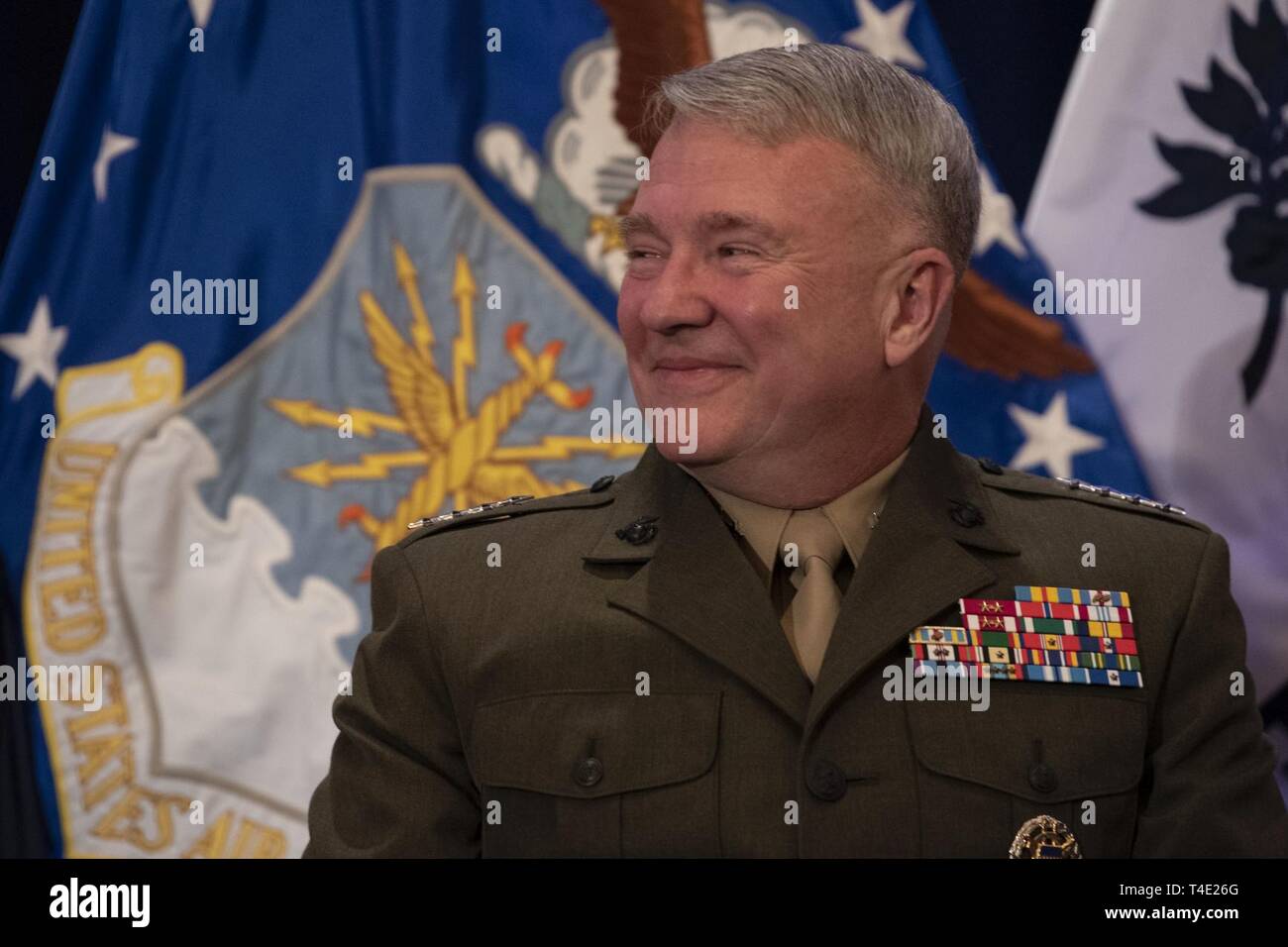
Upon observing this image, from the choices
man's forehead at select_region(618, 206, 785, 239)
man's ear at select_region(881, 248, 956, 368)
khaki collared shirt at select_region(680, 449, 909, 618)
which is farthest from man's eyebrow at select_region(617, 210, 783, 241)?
khaki collared shirt at select_region(680, 449, 909, 618)

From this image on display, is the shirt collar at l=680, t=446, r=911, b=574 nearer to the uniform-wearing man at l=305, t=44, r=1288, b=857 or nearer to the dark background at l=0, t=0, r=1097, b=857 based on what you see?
the uniform-wearing man at l=305, t=44, r=1288, b=857

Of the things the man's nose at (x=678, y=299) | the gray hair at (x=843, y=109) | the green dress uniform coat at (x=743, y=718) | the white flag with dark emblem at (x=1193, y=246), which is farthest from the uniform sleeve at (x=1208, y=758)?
the white flag with dark emblem at (x=1193, y=246)

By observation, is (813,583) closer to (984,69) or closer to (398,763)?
(398,763)

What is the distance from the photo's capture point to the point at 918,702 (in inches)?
62.7

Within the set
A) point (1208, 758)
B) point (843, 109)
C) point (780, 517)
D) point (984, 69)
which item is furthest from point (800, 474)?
point (984, 69)

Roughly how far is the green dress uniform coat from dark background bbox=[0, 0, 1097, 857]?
4.69ft

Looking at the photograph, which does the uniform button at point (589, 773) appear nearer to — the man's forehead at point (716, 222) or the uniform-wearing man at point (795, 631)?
the uniform-wearing man at point (795, 631)

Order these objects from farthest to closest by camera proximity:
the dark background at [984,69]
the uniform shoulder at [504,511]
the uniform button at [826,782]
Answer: the dark background at [984,69]
the uniform shoulder at [504,511]
the uniform button at [826,782]

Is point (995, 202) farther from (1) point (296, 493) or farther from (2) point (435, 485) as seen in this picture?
(1) point (296, 493)

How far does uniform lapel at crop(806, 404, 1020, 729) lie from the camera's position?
1574 millimetres

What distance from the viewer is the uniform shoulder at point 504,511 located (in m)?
1.77

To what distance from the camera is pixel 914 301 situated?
1.68 metres
